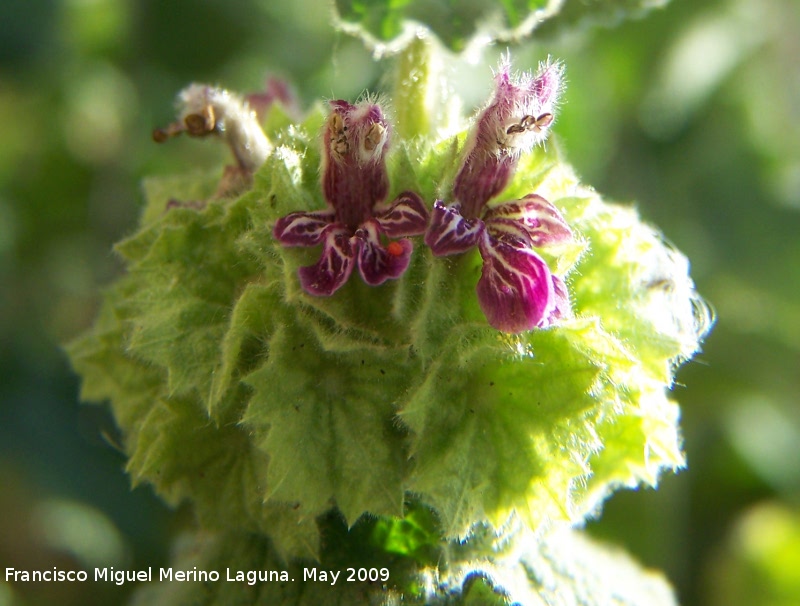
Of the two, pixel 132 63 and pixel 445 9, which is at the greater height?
pixel 132 63

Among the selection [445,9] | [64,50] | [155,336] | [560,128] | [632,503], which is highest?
[64,50]

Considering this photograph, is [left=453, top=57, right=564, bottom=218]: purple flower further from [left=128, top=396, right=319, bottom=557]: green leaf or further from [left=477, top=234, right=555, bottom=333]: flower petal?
[left=128, top=396, right=319, bottom=557]: green leaf

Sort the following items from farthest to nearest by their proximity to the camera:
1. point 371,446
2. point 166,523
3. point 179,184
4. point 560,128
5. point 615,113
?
point 615,113 → point 560,128 → point 166,523 → point 179,184 → point 371,446

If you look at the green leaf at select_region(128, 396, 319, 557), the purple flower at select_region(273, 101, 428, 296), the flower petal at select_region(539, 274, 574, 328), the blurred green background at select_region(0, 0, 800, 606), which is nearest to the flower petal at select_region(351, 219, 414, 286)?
the purple flower at select_region(273, 101, 428, 296)

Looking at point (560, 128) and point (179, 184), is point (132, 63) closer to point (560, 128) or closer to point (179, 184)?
point (560, 128)

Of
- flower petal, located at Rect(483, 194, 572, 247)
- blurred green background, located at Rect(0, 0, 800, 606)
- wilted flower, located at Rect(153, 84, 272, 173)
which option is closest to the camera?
flower petal, located at Rect(483, 194, 572, 247)

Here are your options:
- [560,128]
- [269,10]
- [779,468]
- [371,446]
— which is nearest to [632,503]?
[779,468]

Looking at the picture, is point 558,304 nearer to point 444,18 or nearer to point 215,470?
point 444,18
